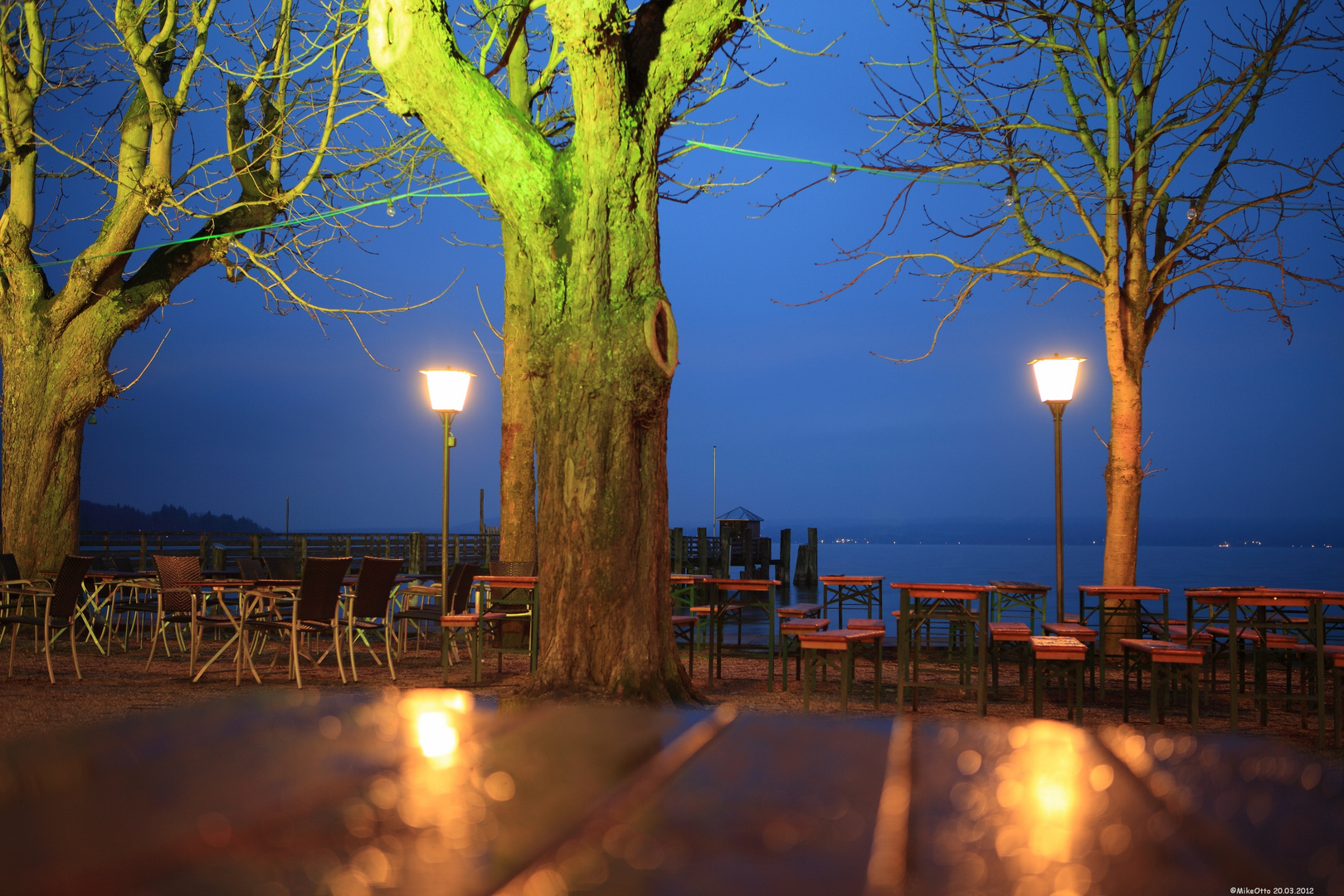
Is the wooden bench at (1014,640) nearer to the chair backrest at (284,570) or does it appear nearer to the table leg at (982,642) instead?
the table leg at (982,642)

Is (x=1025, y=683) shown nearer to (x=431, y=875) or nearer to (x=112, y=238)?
(x=431, y=875)

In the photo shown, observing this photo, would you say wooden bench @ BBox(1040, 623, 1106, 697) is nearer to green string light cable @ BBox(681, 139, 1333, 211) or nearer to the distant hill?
green string light cable @ BBox(681, 139, 1333, 211)

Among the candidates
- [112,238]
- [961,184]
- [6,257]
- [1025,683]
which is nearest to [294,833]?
[1025,683]

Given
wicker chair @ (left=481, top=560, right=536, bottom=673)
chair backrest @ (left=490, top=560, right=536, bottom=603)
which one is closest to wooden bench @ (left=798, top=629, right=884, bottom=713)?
wicker chair @ (left=481, top=560, right=536, bottom=673)

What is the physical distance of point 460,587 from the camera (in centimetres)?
835

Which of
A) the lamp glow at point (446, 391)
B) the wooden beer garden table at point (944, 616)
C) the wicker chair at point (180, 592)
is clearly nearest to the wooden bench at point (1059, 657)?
the wooden beer garden table at point (944, 616)

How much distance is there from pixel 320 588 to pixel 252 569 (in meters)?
3.11

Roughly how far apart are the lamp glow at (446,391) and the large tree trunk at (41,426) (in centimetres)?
405

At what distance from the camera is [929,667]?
25.9 ft

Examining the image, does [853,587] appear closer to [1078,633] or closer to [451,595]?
[1078,633]

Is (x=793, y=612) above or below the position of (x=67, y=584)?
below

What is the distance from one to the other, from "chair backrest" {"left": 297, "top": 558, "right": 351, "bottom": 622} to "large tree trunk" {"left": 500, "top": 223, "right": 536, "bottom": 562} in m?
1.80

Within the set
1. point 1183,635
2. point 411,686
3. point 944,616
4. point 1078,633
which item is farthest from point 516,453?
point 1183,635

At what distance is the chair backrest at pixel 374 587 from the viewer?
703 cm
